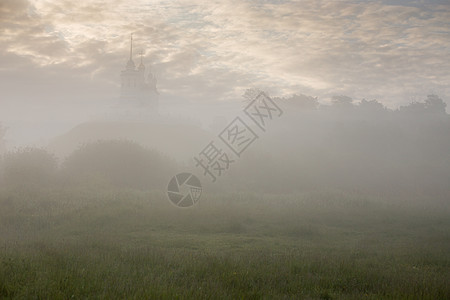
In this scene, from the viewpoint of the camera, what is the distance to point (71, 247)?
42.0 feet

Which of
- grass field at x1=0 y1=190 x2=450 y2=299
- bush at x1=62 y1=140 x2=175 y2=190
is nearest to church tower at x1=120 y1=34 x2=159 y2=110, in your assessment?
bush at x1=62 y1=140 x2=175 y2=190

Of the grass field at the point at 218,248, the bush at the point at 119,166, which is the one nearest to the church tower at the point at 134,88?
the bush at the point at 119,166

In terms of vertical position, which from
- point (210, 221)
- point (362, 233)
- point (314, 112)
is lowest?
point (362, 233)

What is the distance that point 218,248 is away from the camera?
568 inches

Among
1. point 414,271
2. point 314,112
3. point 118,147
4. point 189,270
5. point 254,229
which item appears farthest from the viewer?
point 314,112

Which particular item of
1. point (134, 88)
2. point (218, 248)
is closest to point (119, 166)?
point (218, 248)

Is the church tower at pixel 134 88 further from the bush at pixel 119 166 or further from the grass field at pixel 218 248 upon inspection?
the grass field at pixel 218 248

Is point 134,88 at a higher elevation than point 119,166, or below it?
higher

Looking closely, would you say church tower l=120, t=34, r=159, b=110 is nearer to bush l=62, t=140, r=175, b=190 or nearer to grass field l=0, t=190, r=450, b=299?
bush l=62, t=140, r=175, b=190

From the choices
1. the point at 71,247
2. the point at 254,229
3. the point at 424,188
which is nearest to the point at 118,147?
the point at 254,229

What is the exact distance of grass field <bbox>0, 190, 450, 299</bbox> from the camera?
7.58m

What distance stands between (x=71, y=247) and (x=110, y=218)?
8267 mm

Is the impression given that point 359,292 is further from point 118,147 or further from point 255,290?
point 118,147

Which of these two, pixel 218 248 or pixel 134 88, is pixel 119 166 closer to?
pixel 218 248
